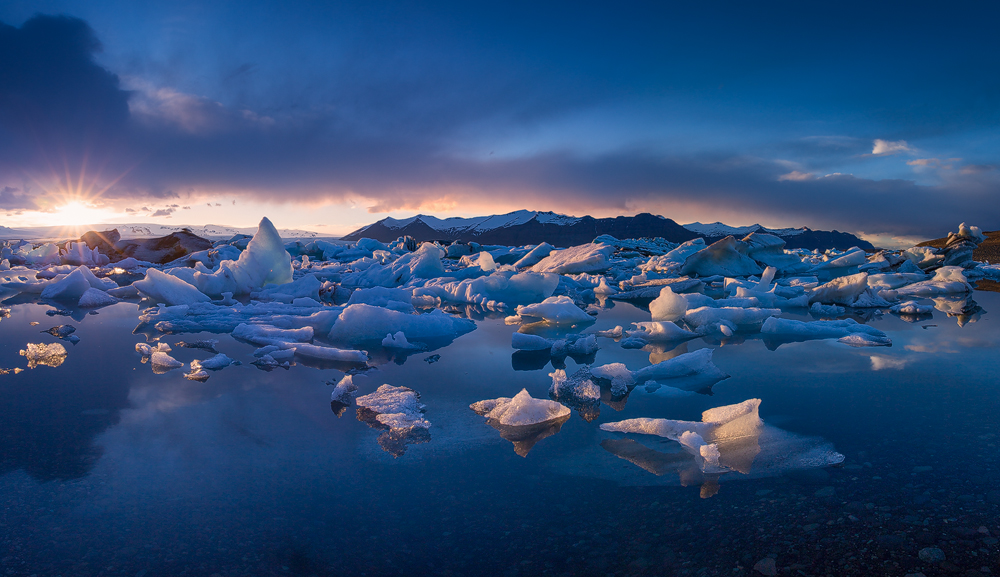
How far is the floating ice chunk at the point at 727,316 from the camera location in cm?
517

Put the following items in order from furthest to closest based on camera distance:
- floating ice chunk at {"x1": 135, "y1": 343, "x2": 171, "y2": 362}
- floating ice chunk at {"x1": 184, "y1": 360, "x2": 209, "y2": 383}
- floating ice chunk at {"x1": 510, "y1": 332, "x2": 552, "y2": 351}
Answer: floating ice chunk at {"x1": 510, "y1": 332, "x2": 552, "y2": 351}
floating ice chunk at {"x1": 135, "y1": 343, "x2": 171, "y2": 362}
floating ice chunk at {"x1": 184, "y1": 360, "x2": 209, "y2": 383}

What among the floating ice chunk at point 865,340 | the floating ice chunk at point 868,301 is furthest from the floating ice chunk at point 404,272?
the floating ice chunk at point 865,340

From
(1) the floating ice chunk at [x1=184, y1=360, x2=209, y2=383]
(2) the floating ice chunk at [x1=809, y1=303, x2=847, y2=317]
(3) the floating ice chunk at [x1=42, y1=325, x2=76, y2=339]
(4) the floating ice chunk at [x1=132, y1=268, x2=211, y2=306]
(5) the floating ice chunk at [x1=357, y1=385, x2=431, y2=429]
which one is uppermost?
(4) the floating ice chunk at [x1=132, y1=268, x2=211, y2=306]

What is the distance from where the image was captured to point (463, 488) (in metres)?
1.77

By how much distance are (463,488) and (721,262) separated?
468 inches

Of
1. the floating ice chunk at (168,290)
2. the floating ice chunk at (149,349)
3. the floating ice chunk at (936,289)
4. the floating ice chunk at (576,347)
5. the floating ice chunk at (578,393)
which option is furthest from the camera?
the floating ice chunk at (936,289)

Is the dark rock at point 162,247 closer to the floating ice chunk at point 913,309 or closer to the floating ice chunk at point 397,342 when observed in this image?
the floating ice chunk at point 397,342

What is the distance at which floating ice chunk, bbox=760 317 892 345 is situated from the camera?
15.3 ft

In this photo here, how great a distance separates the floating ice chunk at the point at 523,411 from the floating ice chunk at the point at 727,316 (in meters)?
3.23

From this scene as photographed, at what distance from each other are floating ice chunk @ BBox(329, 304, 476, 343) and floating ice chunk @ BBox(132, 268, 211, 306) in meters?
3.44

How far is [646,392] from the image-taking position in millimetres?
2959

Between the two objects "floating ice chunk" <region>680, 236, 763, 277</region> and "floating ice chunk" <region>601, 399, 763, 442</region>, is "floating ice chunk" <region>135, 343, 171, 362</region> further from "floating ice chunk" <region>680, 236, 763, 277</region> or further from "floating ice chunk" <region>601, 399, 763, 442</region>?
"floating ice chunk" <region>680, 236, 763, 277</region>

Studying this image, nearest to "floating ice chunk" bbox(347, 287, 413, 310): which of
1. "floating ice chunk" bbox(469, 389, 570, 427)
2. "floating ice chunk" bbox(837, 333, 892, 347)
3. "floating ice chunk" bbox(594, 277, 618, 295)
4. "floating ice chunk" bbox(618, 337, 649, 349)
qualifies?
"floating ice chunk" bbox(618, 337, 649, 349)

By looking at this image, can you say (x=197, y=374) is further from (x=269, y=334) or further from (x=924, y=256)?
(x=924, y=256)
